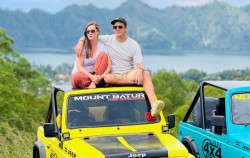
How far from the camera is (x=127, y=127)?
20.5 feet

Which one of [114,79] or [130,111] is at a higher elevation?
[114,79]

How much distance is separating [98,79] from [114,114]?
0.61m

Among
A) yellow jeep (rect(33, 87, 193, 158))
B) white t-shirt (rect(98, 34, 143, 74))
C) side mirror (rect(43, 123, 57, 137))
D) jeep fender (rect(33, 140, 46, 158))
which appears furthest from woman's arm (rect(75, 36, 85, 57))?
jeep fender (rect(33, 140, 46, 158))

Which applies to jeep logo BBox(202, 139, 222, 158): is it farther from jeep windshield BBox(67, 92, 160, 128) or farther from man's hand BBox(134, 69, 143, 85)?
man's hand BBox(134, 69, 143, 85)

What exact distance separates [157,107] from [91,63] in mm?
1388

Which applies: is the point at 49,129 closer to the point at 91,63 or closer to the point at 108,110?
the point at 108,110

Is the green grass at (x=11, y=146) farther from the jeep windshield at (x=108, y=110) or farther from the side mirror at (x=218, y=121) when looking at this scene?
the side mirror at (x=218, y=121)

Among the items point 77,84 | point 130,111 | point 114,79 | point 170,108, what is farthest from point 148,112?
point 170,108

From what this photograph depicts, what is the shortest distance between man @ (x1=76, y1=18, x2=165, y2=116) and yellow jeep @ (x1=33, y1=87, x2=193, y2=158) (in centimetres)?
18

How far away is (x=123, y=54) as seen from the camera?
7059 millimetres

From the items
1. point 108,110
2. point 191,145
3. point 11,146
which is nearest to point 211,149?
point 191,145

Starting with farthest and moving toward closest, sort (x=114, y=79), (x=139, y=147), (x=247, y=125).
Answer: (x=114, y=79), (x=247, y=125), (x=139, y=147)

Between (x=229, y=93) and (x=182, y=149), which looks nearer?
(x=182, y=149)

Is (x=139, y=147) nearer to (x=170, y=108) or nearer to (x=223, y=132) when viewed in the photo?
(x=223, y=132)
